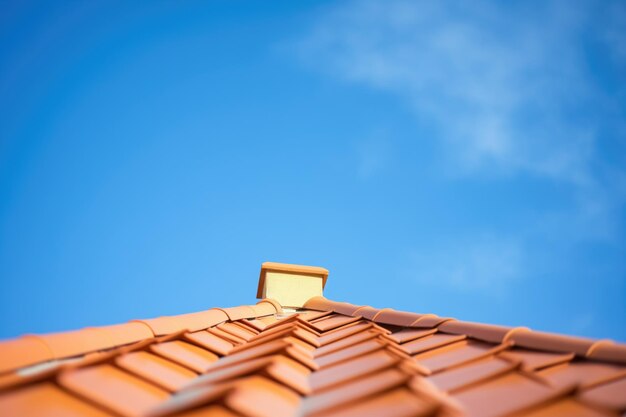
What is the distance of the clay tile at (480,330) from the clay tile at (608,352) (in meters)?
0.44

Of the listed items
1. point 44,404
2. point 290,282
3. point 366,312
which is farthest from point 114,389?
point 290,282

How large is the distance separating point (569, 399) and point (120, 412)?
3.92 feet

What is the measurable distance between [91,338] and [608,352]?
1997mm

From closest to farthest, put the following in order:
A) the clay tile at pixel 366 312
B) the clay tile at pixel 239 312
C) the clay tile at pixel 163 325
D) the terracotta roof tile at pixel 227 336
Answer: the clay tile at pixel 163 325
the terracotta roof tile at pixel 227 336
the clay tile at pixel 239 312
the clay tile at pixel 366 312

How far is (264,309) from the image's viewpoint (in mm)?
4113

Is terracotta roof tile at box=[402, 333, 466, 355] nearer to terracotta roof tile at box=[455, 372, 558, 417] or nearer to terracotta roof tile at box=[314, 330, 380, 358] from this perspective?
terracotta roof tile at box=[314, 330, 380, 358]

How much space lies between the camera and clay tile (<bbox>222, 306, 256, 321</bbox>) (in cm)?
342

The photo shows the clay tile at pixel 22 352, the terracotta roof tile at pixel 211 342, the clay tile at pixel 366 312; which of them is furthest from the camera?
the clay tile at pixel 366 312

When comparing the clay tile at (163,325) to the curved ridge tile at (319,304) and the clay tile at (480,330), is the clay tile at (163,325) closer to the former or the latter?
the clay tile at (480,330)

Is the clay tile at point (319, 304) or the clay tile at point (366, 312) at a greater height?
the clay tile at point (319, 304)

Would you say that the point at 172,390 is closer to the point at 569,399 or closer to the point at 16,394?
the point at 16,394

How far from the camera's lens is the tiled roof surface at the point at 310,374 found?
4.41 feet

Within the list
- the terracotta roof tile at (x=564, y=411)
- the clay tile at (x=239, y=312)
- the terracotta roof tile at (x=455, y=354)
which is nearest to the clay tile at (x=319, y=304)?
the clay tile at (x=239, y=312)

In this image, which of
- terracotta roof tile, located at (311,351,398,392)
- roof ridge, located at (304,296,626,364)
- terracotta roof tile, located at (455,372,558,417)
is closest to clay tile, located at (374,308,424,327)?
roof ridge, located at (304,296,626,364)
